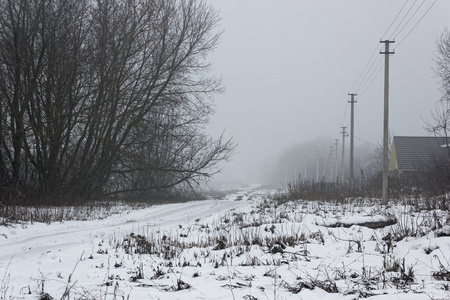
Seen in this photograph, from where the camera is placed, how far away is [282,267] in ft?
18.5

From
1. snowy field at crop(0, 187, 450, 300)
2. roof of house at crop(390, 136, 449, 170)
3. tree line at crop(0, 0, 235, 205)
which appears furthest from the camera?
roof of house at crop(390, 136, 449, 170)

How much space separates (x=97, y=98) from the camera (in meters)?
22.6

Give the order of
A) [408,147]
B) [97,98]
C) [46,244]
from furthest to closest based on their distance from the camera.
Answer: [408,147] → [97,98] → [46,244]

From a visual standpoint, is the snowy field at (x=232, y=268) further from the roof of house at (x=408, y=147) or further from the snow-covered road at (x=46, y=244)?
the roof of house at (x=408, y=147)

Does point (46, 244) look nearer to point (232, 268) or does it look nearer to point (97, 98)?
point (232, 268)

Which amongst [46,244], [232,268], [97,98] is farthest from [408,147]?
[232,268]

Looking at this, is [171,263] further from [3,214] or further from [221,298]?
[3,214]

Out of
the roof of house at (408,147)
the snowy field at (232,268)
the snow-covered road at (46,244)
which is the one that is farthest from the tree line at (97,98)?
the roof of house at (408,147)

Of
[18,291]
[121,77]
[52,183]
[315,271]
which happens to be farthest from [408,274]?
[121,77]

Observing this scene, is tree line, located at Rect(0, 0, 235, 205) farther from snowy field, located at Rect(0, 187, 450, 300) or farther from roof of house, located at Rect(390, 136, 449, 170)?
roof of house, located at Rect(390, 136, 449, 170)

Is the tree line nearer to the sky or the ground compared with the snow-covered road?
nearer to the sky

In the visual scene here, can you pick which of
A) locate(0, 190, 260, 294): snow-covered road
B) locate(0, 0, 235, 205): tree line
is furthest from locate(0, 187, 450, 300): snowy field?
locate(0, 0, 235, 205): tree line

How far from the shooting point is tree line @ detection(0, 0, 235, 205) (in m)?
19.3

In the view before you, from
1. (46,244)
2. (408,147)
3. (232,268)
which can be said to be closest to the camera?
(232,268)
